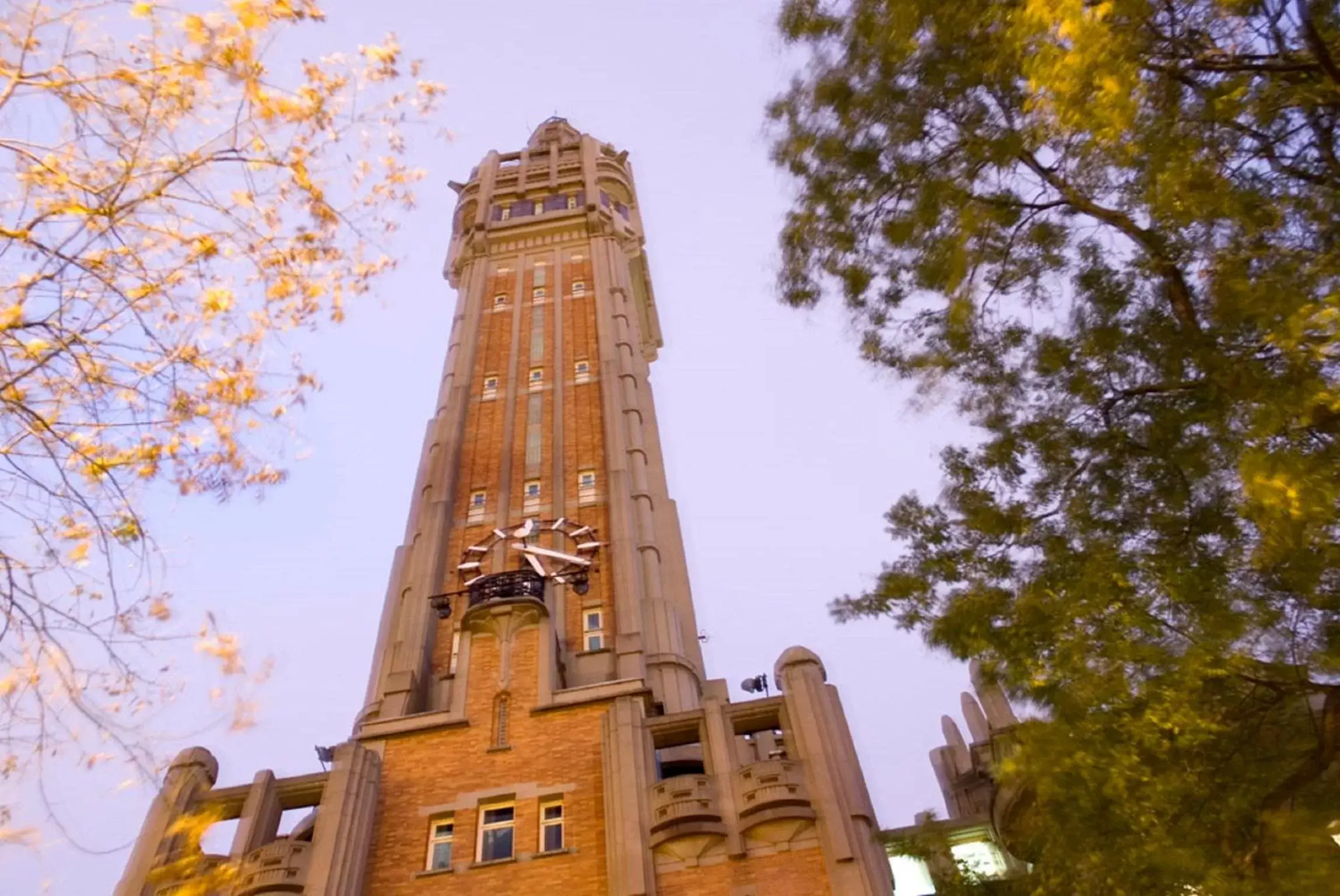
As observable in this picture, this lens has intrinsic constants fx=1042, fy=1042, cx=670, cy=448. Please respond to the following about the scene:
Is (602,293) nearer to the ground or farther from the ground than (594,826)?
farther from the ground

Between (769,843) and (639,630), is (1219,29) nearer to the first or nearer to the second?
(769,843)

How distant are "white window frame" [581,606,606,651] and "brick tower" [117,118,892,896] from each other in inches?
2.2

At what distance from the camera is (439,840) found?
21.5 metres

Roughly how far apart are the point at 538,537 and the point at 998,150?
904 inches

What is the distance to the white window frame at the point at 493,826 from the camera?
2072 centimetres

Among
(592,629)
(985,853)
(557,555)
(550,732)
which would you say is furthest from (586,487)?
(985,853)

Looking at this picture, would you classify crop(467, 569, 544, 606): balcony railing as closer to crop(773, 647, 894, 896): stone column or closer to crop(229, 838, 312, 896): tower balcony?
crop(773, 647, 894, 896): stone column

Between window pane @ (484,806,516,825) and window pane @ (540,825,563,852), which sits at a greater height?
window pane @ (484,806,516,825)

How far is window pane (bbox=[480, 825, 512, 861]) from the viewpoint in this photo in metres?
20.8

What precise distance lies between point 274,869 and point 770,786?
9727 mm

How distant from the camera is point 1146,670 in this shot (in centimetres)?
1064

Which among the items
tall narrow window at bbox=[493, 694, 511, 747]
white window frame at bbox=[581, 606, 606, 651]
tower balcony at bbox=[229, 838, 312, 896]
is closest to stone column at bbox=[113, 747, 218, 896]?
tower balcony at bbox=[229, 838, 312, 896]

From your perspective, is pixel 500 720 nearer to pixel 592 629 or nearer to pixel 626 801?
pixel 626 801

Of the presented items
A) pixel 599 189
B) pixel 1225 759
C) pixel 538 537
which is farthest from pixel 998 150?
pixel 599 189
